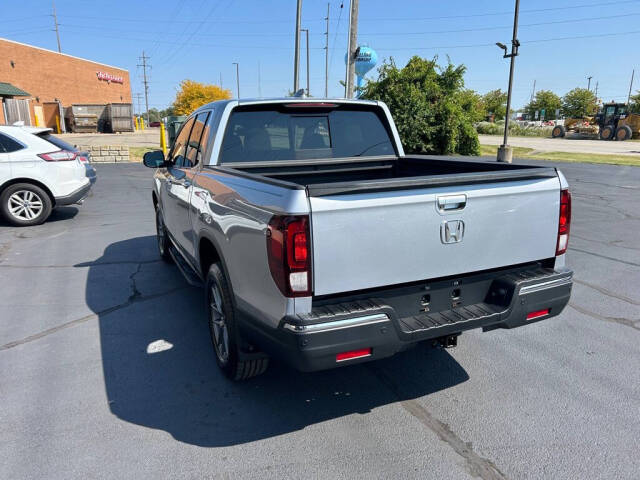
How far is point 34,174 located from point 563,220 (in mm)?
8561

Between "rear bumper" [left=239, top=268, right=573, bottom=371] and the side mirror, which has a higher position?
the side mirror

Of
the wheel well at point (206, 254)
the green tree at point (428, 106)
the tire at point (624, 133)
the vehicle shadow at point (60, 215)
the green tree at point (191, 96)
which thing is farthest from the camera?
the green tree at point (191, 96)

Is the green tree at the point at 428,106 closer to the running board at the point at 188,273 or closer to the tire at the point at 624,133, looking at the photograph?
the running board at the point at 188,273

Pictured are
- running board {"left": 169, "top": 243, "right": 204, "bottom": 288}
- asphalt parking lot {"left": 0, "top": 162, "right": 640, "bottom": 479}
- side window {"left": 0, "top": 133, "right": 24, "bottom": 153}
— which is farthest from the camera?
side window {"left": 0, "top": 133, "right": 24, "bottom": 153}

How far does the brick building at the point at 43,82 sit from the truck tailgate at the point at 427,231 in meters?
36.7

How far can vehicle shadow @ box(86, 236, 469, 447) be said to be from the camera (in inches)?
118

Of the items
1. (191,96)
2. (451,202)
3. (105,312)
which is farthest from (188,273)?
(191,96)

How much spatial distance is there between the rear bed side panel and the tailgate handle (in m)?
0.82

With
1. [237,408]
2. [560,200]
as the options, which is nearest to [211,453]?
[237,408]

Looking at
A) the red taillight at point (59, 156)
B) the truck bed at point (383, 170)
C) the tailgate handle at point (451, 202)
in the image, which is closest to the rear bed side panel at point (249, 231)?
the truck bed at point (383, 170)

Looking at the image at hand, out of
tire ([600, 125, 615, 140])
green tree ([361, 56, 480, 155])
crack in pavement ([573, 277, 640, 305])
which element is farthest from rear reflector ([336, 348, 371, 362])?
tire ([600, 125, 615, 140])

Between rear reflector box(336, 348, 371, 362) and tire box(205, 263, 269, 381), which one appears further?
tire box(205, 263, 269, 381)

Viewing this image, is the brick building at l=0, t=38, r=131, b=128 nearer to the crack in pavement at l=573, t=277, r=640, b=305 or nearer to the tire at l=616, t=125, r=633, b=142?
the crack in pavement at l=573, t=277, r=640, b=305

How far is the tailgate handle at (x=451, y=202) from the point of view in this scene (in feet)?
8.83
